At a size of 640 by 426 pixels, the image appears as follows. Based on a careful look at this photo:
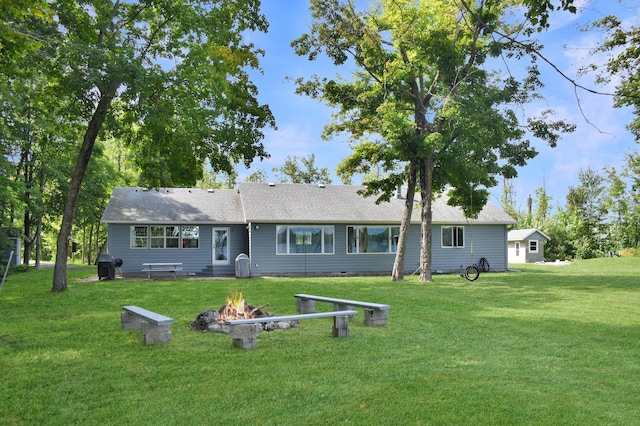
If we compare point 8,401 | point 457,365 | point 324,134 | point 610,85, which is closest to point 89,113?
point 324,134

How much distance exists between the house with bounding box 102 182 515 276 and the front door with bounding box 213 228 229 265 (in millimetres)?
46

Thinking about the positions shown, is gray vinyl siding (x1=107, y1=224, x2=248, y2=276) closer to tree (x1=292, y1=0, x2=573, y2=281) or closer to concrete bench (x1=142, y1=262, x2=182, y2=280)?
concrete bench (x1=142, y1=262, x2=182, y2=280)

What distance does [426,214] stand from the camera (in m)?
20.4

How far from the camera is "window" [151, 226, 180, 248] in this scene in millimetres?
23234

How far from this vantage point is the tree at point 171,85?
14812mm

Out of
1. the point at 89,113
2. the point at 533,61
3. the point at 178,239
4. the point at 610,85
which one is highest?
the point at 533,61

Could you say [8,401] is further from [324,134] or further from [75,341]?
[324,134]

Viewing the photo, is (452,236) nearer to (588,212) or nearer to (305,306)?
(305,306)

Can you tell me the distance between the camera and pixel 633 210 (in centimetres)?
4053

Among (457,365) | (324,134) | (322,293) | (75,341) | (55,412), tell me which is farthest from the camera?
(324,134)

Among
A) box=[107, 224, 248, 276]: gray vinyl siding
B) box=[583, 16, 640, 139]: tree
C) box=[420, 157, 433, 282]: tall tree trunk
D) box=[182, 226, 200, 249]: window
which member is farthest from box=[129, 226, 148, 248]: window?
box=[583, 16, 640, 139]: tree

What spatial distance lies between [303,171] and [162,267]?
83.0 ft

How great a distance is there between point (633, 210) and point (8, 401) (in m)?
44.8

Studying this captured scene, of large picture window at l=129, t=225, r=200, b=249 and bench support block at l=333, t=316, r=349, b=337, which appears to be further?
large picture window at l=129, t=225, r=200, b=249
